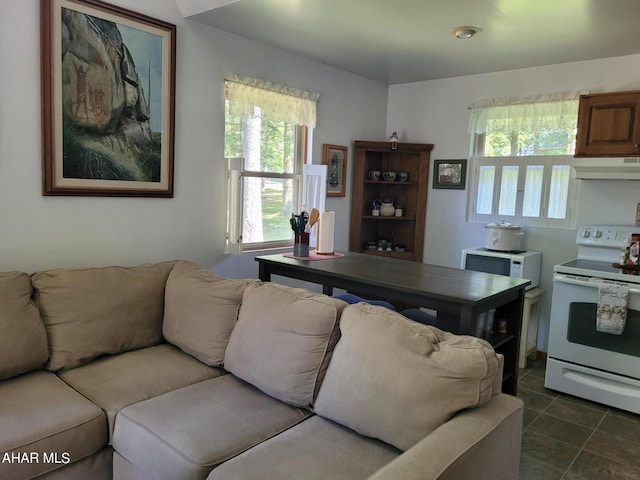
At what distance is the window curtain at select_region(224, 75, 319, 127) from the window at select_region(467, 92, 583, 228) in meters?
1.52

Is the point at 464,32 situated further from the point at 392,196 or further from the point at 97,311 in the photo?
the point at 97,311

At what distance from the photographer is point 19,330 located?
2.03 m

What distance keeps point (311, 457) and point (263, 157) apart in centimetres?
253

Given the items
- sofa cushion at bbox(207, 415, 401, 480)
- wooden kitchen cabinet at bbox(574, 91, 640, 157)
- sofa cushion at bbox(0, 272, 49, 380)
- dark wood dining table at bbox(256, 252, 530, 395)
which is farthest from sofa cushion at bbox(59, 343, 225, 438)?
wooden kitchen cabinet at bbox(574, 91, 640, 157)

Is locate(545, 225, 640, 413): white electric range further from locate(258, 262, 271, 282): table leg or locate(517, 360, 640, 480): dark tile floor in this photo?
locate(258, 262, 271, 282): table leg

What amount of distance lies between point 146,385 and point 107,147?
143 centimetres

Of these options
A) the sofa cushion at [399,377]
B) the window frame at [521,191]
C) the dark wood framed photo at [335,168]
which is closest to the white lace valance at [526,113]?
the window frame at [521,191]

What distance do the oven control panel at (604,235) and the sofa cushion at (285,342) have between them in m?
2.43

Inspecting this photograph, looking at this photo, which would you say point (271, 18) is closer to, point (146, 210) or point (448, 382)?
point (146, 210)

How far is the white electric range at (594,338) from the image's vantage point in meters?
2.91

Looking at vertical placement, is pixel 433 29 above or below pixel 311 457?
above

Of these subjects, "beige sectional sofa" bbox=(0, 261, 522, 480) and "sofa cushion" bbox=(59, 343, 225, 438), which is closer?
"beige sectional sofa" bbox=(0, 261, 522, 480)

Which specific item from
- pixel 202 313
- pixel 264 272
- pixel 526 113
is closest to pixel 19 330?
pixel 202 313

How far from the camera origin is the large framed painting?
2459mm
